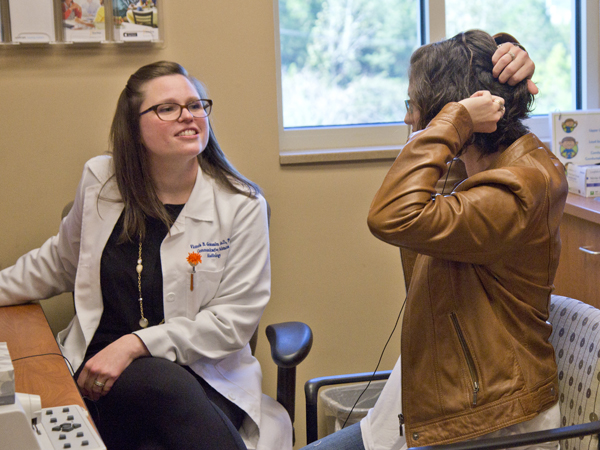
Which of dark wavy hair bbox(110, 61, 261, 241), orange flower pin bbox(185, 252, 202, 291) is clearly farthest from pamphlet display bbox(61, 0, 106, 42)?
orange flower pin bbox(185, 252, 202, 291)

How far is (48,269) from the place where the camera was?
1.82 metres

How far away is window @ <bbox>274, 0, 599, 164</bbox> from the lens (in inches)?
92.5

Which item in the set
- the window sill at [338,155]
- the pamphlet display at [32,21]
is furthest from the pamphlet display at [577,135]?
the pamphlet display at [32,21]

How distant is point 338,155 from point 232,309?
85 cm

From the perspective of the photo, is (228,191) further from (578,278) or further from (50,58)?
(578,278)

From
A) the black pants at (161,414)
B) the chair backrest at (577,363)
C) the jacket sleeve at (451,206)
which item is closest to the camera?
the jacket sleeve at (451,206)

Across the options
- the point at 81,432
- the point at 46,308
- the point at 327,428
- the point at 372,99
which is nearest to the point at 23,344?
the point at 81,432

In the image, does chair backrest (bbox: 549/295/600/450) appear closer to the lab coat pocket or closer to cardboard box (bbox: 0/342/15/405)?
the lab coat pocket

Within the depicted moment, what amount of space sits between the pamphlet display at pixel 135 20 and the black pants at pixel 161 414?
3.69 feet

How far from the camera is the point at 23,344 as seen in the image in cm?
144

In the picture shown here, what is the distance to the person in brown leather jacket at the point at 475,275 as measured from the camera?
1.11 metres

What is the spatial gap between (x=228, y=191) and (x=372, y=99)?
2.98ft

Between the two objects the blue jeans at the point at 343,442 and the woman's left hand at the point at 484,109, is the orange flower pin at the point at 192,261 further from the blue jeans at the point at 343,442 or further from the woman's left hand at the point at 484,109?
the woman's left hand at the point at 484,109

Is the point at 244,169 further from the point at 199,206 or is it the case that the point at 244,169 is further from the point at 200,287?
the point at 200,287
